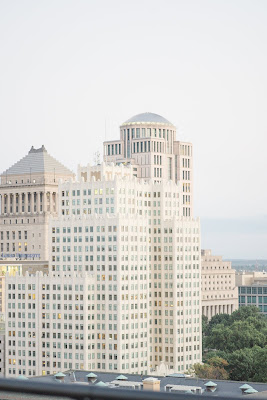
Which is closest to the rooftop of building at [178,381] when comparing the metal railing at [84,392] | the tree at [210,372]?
the tree at [210,372]

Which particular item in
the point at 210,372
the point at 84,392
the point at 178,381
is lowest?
the point at 210,372

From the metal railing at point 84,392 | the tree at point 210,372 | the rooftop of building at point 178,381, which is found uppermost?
the metal railing at point 84,392

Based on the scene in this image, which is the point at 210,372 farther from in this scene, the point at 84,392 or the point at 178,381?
the point at 84,392

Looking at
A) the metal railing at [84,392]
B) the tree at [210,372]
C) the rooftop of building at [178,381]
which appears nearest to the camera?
the metal railing at [84,392]

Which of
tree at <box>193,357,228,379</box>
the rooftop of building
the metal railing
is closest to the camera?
the metal railing

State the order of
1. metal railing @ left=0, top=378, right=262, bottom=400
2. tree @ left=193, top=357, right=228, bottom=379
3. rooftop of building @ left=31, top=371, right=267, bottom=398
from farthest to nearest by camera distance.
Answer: tree @ left=193, top=357, right=228, bottom=379, rooftop of building @ left=31, top=371, right=267, bottom=398, metal railing @ left=0, top=378, right=262, bottom=400

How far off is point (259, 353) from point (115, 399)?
19685 centimetres

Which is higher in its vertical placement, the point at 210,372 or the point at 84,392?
the point at 84,392

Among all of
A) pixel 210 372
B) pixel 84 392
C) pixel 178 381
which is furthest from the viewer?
pixel 210 372

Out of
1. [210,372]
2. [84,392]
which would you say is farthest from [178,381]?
[84,392]

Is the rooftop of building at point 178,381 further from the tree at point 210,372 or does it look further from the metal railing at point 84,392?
the metal railing at point 84,392

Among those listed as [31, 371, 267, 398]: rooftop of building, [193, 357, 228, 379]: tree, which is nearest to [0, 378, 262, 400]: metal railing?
[31, 371, 267, 398]: rooftop of building

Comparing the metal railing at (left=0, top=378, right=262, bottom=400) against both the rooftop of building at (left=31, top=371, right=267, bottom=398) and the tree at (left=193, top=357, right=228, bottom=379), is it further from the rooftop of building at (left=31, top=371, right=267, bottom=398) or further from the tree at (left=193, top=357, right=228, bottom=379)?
the tree at (left=193, top=357, right=228, bottom=379)

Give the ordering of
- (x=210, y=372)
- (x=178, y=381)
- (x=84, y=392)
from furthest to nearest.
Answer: (x=210, y=372) → (x=178, y=381) → (x=84, y=392)
